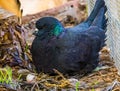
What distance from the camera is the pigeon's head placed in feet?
15.3

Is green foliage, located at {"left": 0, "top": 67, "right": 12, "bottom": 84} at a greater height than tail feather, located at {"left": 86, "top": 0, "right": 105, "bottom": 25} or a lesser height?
lesser

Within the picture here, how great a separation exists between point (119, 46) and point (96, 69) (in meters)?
0.39

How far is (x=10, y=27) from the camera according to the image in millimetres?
5246

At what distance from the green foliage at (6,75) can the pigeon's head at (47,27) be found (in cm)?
43

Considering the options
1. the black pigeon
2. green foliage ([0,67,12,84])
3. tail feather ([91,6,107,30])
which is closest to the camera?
green foliage ([0,67,12,84])

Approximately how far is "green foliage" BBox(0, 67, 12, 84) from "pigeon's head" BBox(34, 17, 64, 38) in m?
0.43

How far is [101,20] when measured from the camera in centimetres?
511

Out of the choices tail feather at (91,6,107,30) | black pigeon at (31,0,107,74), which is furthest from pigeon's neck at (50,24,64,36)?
tail feather at (91,6,107,30)

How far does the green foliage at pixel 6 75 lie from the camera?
4.47 metres

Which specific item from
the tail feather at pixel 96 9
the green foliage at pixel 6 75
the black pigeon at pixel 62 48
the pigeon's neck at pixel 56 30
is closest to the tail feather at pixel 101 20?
the tail feather at pixel 96 9

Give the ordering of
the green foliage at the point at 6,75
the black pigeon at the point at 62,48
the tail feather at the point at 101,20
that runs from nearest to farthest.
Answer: the green foliage at the point at 6,75
the black pigeon at the point at 62,48
the tail feather at the point at 101,20

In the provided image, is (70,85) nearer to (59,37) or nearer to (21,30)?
(59,37)

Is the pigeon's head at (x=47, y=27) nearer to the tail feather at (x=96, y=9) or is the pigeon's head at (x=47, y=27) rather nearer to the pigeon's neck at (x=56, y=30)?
the pigeon's neck at (x=56, y=30)

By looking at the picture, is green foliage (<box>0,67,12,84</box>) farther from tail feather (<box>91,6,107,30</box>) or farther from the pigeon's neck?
tail feather (<box>91,6,107,30</box>)
